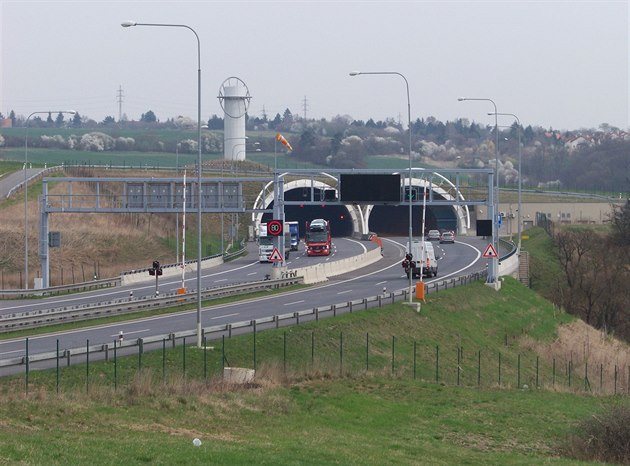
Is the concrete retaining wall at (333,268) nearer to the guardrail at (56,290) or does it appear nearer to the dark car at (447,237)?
the guardrail at (56,290)

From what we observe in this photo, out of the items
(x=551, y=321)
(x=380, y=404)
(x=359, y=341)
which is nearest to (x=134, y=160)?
(x=551, y=321)

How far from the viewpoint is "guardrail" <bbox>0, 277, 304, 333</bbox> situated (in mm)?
43656

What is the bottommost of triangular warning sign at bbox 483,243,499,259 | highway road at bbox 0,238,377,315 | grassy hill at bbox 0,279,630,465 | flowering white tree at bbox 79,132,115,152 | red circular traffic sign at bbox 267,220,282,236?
highway road at bbox 0,238,377,315

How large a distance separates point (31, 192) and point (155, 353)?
6649 cm

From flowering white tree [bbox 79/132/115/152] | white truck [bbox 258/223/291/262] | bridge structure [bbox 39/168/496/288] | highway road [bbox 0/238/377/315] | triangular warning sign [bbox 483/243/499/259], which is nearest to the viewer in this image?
highway road [bbox 0/238/377/315]

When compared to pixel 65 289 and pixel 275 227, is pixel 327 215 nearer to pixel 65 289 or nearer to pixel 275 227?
pixel 275 227

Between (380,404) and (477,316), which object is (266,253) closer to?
(477,316)

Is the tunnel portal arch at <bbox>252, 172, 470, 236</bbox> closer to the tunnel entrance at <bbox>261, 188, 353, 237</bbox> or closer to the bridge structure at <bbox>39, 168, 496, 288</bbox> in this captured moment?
the tunnel entrance at <bbox>261, 188, 353, 237</bbox>

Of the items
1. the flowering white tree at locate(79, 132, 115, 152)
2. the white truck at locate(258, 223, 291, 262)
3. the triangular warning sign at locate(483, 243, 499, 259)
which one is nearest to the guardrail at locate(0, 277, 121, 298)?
the triangular warning sign at locate(483, 243, 499, 259)

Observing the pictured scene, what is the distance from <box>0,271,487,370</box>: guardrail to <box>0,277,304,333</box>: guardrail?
427 cm

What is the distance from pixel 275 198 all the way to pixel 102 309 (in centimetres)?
2182

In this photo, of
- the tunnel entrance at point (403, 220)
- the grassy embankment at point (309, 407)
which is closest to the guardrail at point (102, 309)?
the grassy embankment at point (309, 407)

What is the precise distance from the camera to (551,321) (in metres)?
64.6

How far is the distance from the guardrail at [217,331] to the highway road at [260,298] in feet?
6.50
